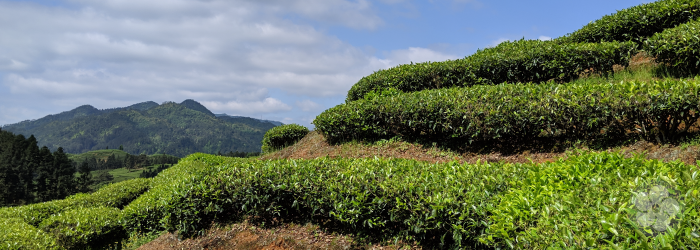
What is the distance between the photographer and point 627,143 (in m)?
8.23

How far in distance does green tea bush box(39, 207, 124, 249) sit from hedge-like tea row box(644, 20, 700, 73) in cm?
1702

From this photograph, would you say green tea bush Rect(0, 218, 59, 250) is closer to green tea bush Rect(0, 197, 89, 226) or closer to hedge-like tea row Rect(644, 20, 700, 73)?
green tea bush Rect(0, 197, 89, 226)

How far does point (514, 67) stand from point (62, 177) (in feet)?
322

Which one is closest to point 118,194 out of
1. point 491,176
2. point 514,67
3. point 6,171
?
point 491,176

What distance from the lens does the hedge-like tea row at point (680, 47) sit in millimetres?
9766

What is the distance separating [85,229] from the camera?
399 inches

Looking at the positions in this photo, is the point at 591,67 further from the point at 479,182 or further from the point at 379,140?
the point at 479,182

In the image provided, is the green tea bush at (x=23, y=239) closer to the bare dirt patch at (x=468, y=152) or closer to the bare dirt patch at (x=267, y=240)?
the bare dirt patch at (x=267, y=240)

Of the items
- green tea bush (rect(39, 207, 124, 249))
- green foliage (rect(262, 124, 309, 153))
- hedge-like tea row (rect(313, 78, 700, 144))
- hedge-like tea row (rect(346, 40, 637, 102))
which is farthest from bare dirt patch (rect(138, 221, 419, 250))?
green foliage (rect(262, 124, 309, 153))

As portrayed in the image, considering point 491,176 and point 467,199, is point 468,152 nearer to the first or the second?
point 491,176

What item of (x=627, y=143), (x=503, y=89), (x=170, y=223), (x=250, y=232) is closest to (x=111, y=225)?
(x=170, y=223)

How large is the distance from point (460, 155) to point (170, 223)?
7627 millimetres

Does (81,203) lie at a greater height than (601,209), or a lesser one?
lesser

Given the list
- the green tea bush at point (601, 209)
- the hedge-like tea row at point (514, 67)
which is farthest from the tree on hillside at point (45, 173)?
the green tea bush at point (601, 209)
